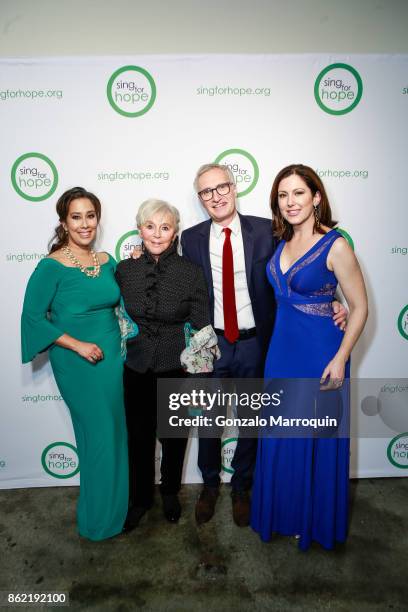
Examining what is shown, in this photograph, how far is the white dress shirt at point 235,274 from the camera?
2.00m

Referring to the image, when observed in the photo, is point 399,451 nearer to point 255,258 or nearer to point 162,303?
point 255,258

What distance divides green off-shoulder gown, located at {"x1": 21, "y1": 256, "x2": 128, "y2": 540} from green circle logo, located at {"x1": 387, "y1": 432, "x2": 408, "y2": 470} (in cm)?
187

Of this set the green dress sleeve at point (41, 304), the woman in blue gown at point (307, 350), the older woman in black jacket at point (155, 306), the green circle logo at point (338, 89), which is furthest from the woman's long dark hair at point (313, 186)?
the green dress sleeve at point (41, 304)

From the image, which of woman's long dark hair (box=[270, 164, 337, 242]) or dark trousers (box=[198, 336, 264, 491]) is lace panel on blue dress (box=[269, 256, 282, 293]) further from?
dark trousers (box=[198, 336, 264, 491])

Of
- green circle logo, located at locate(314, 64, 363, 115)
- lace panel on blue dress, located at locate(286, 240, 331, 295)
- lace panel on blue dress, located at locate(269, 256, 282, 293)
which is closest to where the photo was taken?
lace panel on blue dress, located at locate(286, 240, 331, 295)

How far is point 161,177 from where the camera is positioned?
7.26ft

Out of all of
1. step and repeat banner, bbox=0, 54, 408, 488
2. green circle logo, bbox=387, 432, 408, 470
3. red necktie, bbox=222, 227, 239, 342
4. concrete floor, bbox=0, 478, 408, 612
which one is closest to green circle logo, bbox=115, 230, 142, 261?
step and repeat banner, bbox=0, 54, 408, 488

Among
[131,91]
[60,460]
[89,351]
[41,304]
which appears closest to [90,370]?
[89,351]

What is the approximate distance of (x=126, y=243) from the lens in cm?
231

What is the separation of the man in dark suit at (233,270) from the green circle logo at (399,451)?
1198mm

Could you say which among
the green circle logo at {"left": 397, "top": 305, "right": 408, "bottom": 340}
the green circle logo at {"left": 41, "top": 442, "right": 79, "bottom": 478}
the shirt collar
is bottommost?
the green circle logo at {"left": 41, "top": 442, "right": 79, "bottom": 478}

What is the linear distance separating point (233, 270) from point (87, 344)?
2.81ft

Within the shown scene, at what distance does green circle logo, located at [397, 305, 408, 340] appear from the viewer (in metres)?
2.44

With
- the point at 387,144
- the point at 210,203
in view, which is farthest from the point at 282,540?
the point at 387,144
